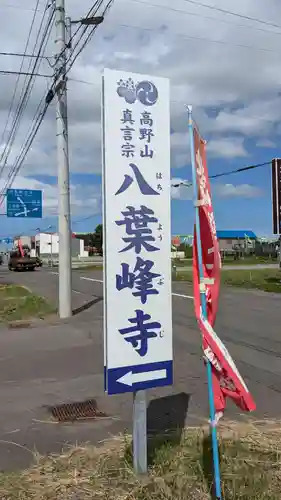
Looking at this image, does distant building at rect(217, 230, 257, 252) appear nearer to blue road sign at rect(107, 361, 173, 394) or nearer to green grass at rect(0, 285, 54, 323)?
green grass at rect(0, 285, 54, 323)

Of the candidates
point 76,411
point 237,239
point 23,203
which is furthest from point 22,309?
point 237,239

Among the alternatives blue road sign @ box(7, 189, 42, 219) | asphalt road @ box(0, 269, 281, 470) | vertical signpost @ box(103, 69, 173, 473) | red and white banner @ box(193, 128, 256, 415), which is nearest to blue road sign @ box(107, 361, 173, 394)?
vertical signpost @ box(103, 69, 173, 473)

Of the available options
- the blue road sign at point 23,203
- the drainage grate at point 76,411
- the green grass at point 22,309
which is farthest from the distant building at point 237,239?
the drainage grate at point 76,411

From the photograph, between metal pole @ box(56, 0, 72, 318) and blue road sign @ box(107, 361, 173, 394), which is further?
metal pole @ box(56, 0, 72, 318)

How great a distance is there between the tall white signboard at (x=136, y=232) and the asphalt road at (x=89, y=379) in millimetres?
1536

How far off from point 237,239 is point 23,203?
169 feet

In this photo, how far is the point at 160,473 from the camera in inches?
143

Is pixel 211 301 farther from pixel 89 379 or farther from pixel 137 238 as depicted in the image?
pixel 89 379

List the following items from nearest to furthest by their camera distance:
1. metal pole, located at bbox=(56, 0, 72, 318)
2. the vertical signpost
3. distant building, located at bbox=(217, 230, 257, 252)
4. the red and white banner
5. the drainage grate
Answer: the red and white banner → the vertical signpost → the drainage grate → metal pole, located at bbox=(56, 0, 72, 318) → distant building, located at bbox=(217, 230, 257, 252)

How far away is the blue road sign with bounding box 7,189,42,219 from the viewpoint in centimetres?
3142

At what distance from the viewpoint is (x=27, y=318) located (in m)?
12.9

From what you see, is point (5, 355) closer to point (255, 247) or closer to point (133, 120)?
point (133, 120)

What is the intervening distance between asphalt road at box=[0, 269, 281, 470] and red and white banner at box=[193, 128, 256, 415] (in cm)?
172

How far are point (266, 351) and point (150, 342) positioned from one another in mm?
5494
